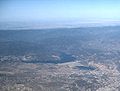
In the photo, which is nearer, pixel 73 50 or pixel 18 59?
pixel 18 59

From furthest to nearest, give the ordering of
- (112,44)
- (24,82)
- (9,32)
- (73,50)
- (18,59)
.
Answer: (9,32)
(112,44)
(73,50)
(18,59)
(24,82)

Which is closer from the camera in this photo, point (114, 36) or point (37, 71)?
point (37, 71)

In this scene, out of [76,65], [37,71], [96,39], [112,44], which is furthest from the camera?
[96,39]

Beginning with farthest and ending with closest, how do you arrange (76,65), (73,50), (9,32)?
(9,32) < (73,50) < (76,65)

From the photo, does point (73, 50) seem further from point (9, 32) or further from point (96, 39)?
point (9, 32)

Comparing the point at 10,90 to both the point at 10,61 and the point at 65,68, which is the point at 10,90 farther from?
the point at 10,61

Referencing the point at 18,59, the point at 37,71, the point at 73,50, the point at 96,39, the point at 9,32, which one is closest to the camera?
the point at 37,71

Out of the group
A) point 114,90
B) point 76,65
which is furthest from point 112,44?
point 114,90

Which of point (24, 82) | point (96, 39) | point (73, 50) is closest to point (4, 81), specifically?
Result: point (24, 82)
